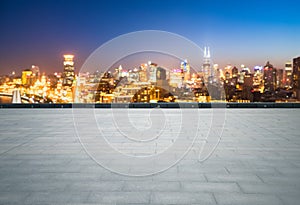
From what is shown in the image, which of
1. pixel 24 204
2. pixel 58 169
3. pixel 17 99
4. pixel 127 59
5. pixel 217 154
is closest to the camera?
pixel 24 204

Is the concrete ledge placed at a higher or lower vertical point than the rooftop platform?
higher

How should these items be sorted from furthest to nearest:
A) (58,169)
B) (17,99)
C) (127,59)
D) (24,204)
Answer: (17,99) → (127,59) → (58,169) → (24,204)

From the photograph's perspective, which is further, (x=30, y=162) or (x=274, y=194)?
(x=30, y=162)

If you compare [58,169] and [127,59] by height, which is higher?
[127,59]

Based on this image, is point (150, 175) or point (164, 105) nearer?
point (150, 175)

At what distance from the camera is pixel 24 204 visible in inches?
157

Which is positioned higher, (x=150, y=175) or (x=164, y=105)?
(x=164, y=105)

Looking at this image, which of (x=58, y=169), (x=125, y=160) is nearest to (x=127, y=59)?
(x=125, y=160)

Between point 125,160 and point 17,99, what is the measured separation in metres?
31.3

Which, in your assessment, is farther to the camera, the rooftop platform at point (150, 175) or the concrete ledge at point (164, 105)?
Result: the concrete ledge at point (164, 105)

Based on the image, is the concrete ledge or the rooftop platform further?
the concrete ledge

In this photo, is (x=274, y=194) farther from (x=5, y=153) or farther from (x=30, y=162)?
(x=5, y=153)

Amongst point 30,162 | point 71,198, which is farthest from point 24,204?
point 30,162

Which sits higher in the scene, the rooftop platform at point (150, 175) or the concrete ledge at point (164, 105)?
the concrete ledge at point (164, 105)
